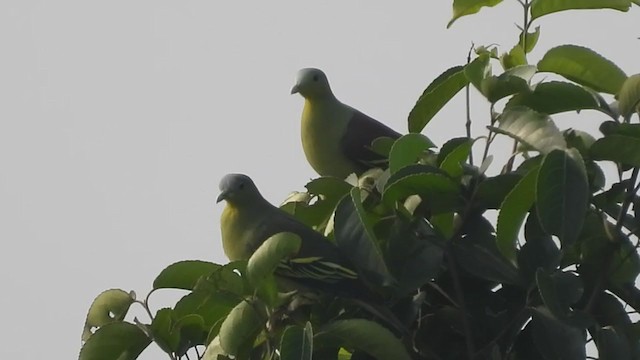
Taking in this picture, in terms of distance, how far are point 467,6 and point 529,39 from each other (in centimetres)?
19

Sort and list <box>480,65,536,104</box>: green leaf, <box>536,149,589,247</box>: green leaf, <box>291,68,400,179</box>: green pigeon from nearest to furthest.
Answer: <box>536,149,589,247</box>: green leaf < <box>480,65,536,104</box>: green leaf < <box>291,68,400,179</box>: green pigeon

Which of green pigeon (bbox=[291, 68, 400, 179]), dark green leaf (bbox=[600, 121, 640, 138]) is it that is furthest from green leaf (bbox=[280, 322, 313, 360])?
green pigeon (bbox=[291, 68, 400, 179])

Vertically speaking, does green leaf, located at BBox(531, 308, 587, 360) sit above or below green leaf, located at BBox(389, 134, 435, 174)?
below

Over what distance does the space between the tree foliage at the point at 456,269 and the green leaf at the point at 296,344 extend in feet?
0.03

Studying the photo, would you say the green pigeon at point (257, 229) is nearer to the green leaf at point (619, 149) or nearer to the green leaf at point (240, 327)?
the green leaf at point (240, 327)

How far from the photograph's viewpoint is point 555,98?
3.47 metres

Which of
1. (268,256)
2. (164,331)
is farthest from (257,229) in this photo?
(268,256)

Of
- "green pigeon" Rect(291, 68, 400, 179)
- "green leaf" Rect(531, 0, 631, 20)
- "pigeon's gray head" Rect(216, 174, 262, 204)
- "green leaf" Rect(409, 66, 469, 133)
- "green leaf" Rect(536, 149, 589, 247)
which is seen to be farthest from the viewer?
"green pigeon" Rect(291, 68, 400, 179)

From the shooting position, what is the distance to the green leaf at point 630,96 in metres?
3.47

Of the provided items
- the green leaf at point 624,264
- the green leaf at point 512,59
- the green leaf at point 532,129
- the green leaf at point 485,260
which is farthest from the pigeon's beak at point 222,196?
the green leaf at point 624,264

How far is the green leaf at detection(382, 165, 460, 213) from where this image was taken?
3.28 metres

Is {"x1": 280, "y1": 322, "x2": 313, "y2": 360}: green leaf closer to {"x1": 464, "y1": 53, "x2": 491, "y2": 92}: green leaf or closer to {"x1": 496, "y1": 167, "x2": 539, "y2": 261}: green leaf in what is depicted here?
{"x1": 496, "y1": 167, "x2": 539, "y2": 261}: green leaf

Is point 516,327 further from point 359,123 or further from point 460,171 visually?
point 359,123

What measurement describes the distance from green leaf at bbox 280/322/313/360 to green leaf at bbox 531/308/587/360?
20.7 inches
